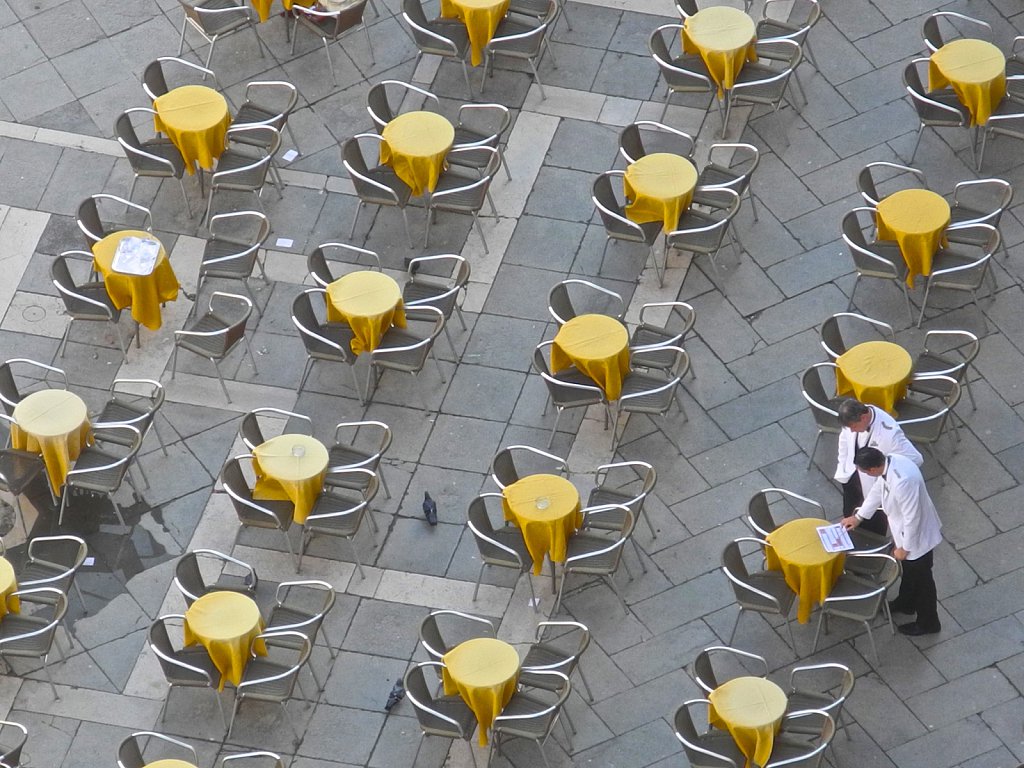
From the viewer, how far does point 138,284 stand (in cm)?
1475

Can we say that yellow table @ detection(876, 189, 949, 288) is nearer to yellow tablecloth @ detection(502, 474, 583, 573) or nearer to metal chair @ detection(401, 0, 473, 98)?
yellow tablecloth @ detection(502, 474, 583, 573)

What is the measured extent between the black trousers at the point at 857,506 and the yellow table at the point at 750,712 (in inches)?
56.1

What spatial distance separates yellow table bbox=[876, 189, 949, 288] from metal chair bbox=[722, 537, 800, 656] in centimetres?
259

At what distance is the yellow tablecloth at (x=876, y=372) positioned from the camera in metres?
13.8

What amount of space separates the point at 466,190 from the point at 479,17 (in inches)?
66.6

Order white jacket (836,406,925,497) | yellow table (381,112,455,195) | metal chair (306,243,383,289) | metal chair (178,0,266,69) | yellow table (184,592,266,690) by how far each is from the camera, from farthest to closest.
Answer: metal chair (178,0,266,69), yellow table (381,112,455,195), metal chair (306,243,383,289), yellow table (184,592,266,690), white jacket (836,406,925,497)

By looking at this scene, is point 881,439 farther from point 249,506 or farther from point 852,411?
point 249,506

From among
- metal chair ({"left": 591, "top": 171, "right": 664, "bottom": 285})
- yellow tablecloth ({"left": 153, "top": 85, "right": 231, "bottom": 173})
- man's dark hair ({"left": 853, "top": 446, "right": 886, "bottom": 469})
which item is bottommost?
yellow tablecloth ({"left": 153, "top": 85, "right": 231, "bottom": 173})

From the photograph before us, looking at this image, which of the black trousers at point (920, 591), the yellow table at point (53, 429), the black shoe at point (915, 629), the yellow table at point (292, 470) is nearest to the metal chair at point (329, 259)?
the yellow table at point (292, 470)

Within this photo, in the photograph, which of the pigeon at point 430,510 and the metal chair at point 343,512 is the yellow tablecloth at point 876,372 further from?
the metal chair at point 343,512

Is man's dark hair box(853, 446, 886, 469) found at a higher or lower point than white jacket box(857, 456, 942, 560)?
higher

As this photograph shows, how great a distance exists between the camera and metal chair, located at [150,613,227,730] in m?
12.9

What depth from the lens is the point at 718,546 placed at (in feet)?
45.5

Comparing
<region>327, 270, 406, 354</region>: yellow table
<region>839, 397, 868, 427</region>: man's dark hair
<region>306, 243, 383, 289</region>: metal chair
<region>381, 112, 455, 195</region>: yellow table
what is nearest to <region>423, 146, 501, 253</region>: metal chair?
<region>381, 112, 455, 195</region>: yellow table
